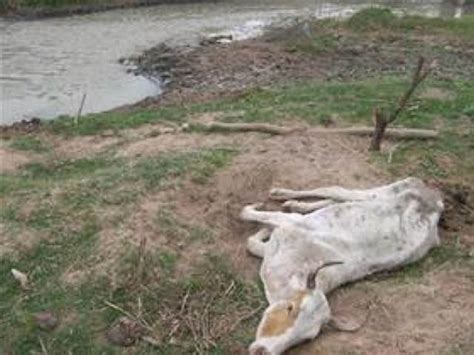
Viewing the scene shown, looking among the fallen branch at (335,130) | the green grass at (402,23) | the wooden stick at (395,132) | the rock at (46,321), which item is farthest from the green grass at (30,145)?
the green grass at (402,23)

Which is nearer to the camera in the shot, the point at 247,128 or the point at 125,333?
the point at 125,333

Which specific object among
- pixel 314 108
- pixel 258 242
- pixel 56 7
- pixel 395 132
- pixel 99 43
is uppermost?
pixel 258 242

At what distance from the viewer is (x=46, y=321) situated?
6250 mm

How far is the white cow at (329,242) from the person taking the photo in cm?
605

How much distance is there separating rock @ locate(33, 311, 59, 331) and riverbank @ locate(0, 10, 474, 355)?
0.06 feet

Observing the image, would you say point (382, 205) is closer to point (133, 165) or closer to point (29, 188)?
point (133, 165)

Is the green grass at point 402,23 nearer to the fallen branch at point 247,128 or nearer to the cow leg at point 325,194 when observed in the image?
the fallen branch at point 247,128

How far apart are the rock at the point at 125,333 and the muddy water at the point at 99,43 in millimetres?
8760

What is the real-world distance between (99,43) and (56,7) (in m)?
6.21

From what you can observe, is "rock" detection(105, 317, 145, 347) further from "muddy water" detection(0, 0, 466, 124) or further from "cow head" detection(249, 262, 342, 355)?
"muddy water" detection(0, 0, 466, 124)

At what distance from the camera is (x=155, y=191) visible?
781cm

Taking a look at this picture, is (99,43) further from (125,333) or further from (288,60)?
(125,333)

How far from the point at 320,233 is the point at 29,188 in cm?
272

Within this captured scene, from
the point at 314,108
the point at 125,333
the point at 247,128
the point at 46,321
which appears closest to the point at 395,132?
the point at 314,108
